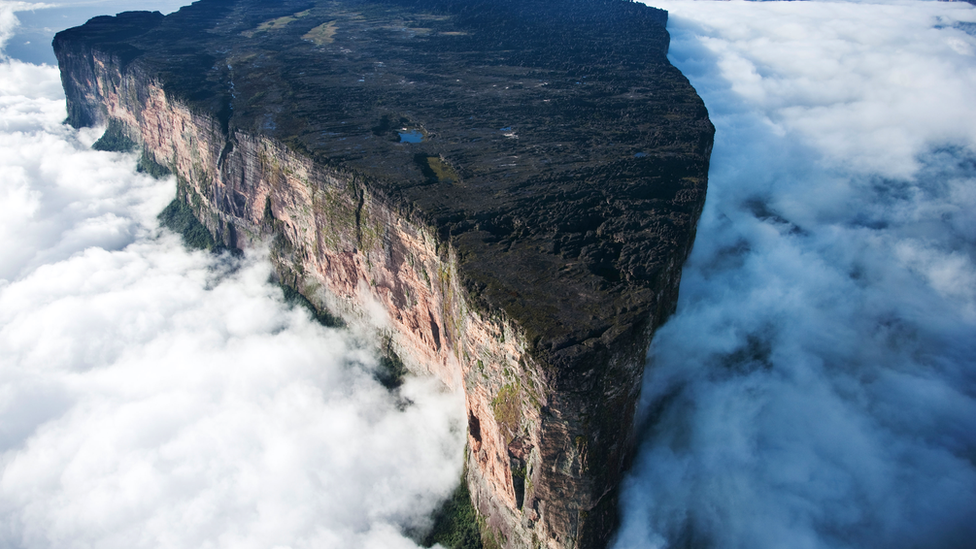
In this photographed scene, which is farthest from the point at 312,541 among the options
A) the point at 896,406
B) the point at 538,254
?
the point at 896,406

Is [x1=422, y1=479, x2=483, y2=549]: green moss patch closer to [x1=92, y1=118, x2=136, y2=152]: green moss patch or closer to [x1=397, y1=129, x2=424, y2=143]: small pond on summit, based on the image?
[x1=397, y1=129, x2=424, y2=143]: small pond on summit

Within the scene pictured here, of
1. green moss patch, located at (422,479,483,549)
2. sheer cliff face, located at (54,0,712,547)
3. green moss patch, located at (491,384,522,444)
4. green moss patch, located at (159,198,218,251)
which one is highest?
sheer cliff face, located at (54,0,712,547)

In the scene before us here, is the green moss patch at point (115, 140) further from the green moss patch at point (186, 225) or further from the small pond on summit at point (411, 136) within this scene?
the small pond on summit at point (411, 136)

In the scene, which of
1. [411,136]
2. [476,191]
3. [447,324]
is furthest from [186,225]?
[447,324]

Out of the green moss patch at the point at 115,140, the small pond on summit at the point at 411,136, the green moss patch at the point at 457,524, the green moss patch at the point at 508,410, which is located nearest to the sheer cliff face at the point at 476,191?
the green moss patch at the point at 508,410

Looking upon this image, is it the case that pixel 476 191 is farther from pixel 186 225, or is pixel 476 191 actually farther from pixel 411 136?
pixel 186 225

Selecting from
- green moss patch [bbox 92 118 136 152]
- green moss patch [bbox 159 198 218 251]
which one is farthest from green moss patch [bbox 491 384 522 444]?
green moss patch [bbox 92 118 136 152]
